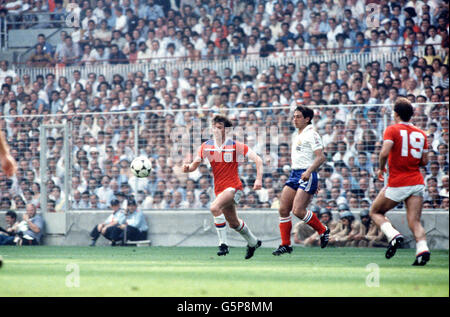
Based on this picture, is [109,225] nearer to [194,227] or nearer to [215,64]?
[194,227]

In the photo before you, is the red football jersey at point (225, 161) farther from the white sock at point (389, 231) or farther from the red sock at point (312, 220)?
the white sock at point (389, 231)

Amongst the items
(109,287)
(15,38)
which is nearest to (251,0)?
(15,38)

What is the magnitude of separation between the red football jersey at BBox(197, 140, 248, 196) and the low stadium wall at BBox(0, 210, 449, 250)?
13.7ft

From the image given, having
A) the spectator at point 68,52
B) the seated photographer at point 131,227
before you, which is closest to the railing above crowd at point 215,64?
the spectator at point 68,52

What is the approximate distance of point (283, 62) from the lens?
19.8 m

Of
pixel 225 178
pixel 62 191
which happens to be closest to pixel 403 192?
pixel 225 178

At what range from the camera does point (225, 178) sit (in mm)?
11453

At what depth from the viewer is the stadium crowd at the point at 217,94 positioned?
15.2 meters

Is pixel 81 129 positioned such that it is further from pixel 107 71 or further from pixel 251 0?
pixel 251 0

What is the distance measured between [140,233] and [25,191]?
287 centimetres

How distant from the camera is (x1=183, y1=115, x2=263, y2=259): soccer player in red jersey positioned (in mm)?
11281

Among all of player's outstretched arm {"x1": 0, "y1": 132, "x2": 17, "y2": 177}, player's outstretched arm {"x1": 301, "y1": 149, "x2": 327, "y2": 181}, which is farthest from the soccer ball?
player's outstretched arm {"x1": 0, "y1": 132, "x2": 17, "y2": 177}

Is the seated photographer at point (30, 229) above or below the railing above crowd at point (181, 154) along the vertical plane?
below

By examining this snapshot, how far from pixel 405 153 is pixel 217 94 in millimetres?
10254
